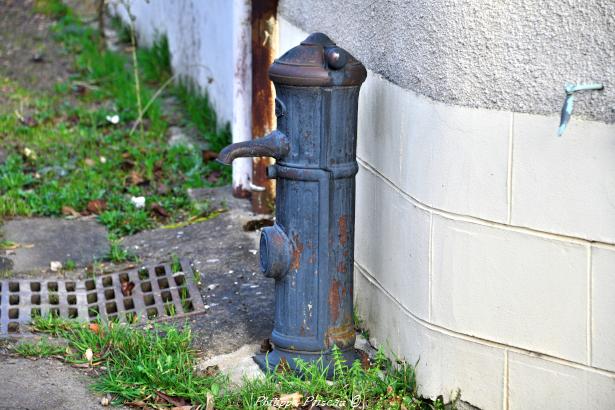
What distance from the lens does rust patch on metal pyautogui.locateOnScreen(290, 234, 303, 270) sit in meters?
3.65

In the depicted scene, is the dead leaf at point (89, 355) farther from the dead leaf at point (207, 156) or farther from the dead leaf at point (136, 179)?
the dead leaf at point (207, 156)

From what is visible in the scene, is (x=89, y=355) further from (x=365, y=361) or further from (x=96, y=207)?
(x=96, y=207)

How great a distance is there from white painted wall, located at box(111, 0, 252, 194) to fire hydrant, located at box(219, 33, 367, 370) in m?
2.13

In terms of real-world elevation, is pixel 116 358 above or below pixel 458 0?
below

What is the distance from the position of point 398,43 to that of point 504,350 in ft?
3.81

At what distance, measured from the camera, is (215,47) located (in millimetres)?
7160

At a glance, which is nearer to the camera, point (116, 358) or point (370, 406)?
point (370, 406)

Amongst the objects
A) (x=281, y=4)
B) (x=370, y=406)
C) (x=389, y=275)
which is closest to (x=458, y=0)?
(x=389, y=275)

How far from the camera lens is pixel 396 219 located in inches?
143

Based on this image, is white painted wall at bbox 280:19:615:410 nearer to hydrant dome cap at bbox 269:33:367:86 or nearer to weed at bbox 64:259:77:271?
hydrant dome cap at bbox 269:33:367:86

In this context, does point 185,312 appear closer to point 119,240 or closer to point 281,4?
point 119,240

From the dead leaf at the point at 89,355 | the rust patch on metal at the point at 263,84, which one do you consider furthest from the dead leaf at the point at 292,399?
the rust patch on metal at the point at 263,84

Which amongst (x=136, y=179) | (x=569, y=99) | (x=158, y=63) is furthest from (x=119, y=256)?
(x=158, y=63)

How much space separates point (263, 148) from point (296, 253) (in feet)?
1.32
